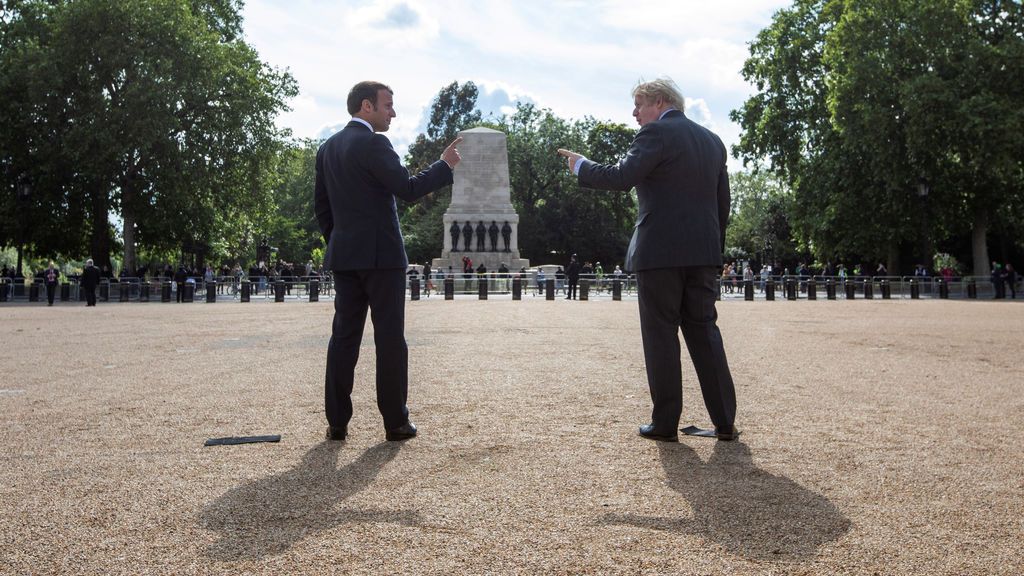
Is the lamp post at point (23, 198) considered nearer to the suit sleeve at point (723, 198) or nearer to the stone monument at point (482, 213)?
the stone monument at point (482, 213)

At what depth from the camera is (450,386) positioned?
7.60 meters

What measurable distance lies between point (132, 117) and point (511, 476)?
35736 millimetres

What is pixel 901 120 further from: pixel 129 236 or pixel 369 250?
pixel 369 250

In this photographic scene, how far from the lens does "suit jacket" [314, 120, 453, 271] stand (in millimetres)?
5207

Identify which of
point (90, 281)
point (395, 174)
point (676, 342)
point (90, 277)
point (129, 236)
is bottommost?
point (676, 342)

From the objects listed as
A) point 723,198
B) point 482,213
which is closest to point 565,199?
point 482,213

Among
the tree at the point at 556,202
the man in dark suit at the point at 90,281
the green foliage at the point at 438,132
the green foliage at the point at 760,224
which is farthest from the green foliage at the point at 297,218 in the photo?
the man in dark suit at the point at 90,281

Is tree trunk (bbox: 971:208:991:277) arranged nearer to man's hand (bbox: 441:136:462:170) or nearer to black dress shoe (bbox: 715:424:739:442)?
black dress shoe (bbox: 715:424:739:442)

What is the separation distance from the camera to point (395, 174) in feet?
17.0

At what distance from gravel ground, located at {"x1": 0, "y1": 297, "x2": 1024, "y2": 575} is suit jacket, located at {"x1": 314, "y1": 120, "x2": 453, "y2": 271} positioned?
101cm

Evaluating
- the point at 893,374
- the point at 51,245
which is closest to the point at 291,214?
the point at 51,245

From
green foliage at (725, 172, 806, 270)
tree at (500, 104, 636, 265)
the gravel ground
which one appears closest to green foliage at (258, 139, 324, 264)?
tree at (500, 104, 636, 265)

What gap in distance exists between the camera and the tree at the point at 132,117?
3641 centimetres

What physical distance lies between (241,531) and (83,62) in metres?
38.1
